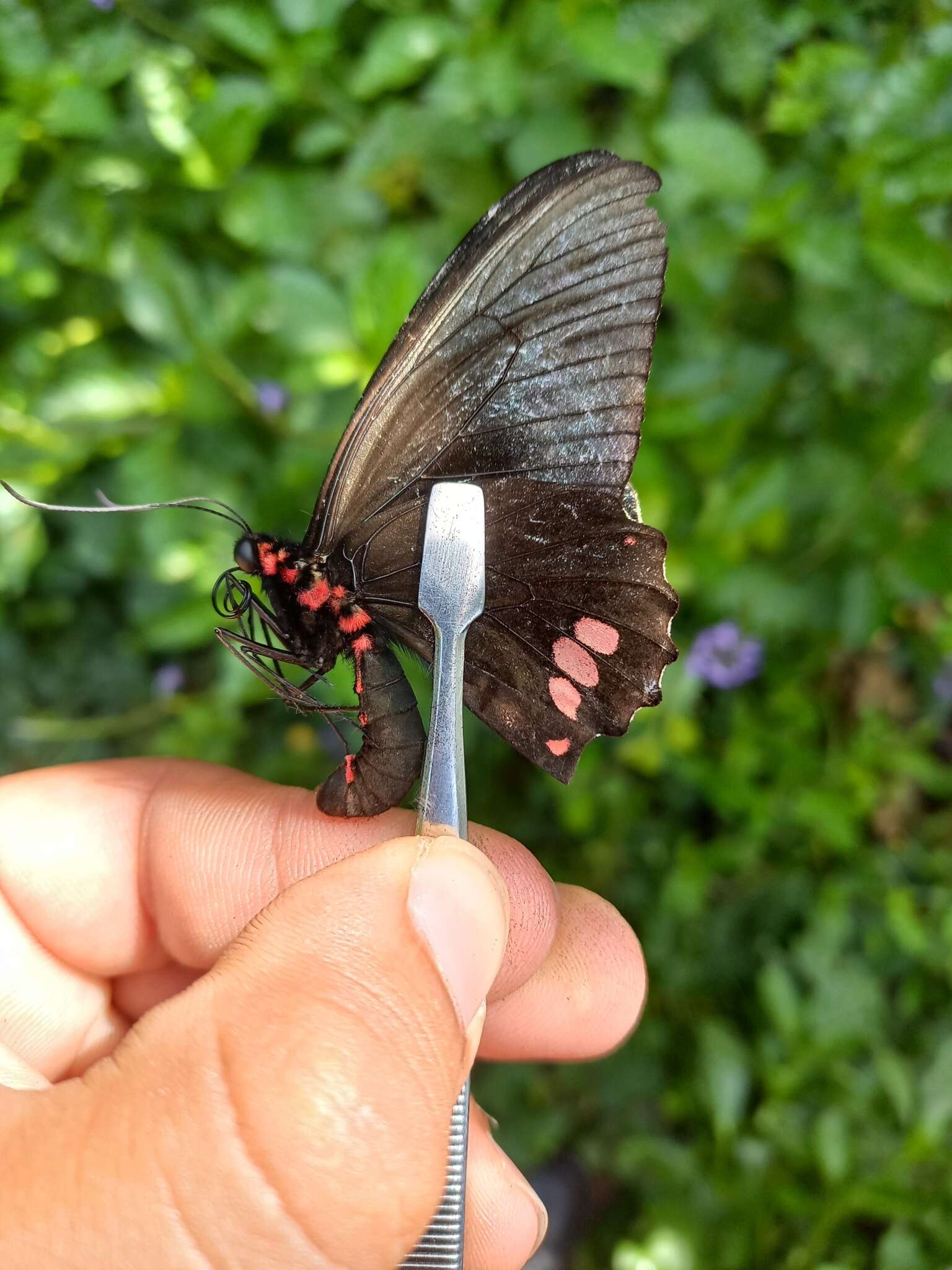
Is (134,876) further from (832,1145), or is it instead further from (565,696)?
(832,1145)

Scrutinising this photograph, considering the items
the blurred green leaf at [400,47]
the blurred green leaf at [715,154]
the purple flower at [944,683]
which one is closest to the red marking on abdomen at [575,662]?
the blurred green leaf at [715,154]

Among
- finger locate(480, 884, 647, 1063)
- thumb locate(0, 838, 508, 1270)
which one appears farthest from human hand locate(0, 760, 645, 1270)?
finger locate(480, 884, 647, 1063)

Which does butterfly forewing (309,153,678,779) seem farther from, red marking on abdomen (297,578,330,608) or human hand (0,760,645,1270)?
human hand (0,760,645,1270)

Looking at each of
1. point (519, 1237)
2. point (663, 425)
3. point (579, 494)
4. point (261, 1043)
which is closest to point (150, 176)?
point (663, 425)

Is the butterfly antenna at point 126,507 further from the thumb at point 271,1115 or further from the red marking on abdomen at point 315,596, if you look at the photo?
the thumb at point 271,1115

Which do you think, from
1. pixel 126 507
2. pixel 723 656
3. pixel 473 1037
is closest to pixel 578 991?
pixel 473 1037

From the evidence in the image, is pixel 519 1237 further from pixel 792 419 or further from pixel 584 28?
pixel 584 28

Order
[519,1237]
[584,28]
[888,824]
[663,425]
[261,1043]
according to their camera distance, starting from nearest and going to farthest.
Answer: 1. [261,1043]
2. [519,1237]
3. [584,28]
4. [663,425]
5. [888,824]
